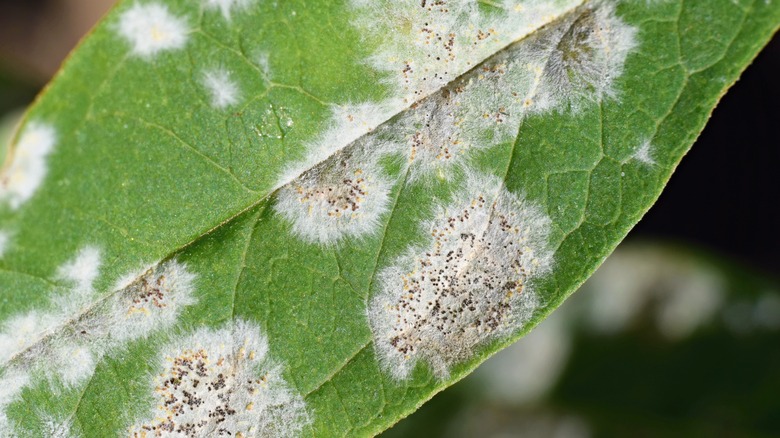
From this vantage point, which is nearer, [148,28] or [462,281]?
[148,28]

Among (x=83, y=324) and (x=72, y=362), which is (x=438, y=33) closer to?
(x=83, y=324)

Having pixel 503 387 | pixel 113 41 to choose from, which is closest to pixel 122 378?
pixel 113 41

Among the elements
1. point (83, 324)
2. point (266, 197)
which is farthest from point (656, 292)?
point (83, 324)

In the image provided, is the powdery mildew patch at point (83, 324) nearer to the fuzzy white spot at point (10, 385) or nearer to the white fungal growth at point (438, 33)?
the fuzzy white spot at point (10, 385)

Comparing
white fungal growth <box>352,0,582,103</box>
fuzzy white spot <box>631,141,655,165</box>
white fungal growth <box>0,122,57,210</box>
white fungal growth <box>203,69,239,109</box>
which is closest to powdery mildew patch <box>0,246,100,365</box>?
white fungal growth <box>0,122,57,210</box>

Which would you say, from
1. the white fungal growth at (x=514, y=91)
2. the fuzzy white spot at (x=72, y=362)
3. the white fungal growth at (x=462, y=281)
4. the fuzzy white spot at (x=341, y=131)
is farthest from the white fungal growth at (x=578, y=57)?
the fuzzy white spot at (x=72, y=362)

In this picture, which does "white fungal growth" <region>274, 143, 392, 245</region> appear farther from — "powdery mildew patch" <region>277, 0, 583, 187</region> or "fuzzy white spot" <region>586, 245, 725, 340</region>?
"fuzzy white spot" <region>586, 245, 725, 340</region>
